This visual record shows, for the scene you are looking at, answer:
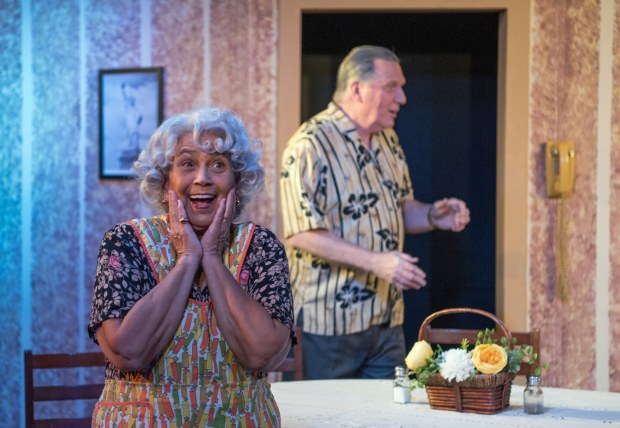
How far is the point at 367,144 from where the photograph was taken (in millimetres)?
4008

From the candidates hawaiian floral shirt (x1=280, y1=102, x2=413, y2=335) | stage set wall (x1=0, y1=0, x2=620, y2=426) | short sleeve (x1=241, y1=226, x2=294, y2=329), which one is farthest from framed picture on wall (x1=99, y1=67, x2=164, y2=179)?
short sleeve (x1=241, y1=226, x2=294, y2=329)

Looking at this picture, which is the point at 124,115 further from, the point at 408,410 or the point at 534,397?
the point at 534,397

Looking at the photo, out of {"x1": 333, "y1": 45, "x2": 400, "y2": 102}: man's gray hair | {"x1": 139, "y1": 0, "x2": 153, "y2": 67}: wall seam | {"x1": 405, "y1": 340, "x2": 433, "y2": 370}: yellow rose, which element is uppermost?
{"x1": 139, "y1": 0, "x2": 153, "y2": 67}: wall seam

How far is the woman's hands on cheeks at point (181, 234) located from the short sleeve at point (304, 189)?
170cm

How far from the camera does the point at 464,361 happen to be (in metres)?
2.53

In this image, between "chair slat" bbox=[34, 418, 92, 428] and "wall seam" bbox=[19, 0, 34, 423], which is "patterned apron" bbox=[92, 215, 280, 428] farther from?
"wall seam" bbox=[19, 0, 34, 423]

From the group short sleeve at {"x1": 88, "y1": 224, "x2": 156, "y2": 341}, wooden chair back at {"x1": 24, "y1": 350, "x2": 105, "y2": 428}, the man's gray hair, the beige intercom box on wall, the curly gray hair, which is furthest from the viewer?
the beige intercom box on wall

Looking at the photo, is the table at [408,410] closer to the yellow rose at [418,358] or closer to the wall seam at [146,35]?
the yellow rose at [418,358]

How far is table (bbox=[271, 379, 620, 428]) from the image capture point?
2.46 m

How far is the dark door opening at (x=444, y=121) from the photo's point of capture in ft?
17.8

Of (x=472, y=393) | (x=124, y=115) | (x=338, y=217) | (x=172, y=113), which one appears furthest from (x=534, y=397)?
(x=124, y=115)

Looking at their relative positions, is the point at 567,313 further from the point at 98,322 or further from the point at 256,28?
the point at 98,322

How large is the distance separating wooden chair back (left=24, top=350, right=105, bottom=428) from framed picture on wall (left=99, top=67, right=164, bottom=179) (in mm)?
1684

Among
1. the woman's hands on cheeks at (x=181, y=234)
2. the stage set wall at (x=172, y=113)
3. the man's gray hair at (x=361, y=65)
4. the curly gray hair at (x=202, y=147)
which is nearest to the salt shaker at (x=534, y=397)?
the curly gray hair at (x=202, y=147)
